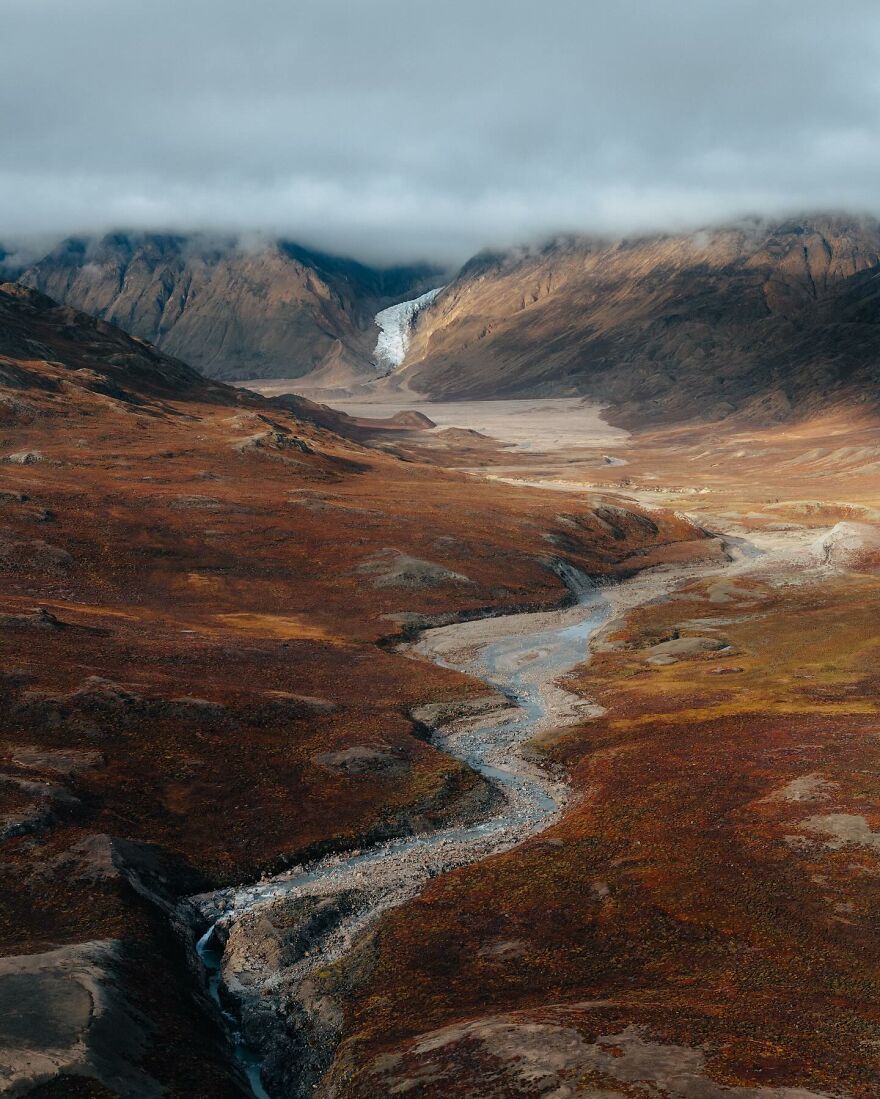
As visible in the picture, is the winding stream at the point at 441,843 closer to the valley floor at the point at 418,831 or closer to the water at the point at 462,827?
the water at the point at 462,827

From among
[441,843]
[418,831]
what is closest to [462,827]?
[441,843]

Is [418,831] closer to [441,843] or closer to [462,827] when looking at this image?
[441,843]

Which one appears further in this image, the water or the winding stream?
the water

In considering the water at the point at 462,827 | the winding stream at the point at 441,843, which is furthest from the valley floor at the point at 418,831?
the water at the point at 462,827

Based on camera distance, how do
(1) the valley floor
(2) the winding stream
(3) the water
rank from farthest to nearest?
(3) the water → (2) the winding stream → (1) the valley floor

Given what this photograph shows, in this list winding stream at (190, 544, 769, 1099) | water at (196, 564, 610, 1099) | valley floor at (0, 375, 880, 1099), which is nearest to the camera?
valley floor at (0, 375, 880, 1099)

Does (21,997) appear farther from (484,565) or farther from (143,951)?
(484,565)

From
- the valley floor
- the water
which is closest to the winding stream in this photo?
the water

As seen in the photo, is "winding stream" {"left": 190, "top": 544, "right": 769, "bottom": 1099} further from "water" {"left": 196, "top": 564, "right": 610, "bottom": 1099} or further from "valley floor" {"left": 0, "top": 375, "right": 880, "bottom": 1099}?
"valley floor" {"left": 0, "top": 375, "right": 880, "bottom": 1099}

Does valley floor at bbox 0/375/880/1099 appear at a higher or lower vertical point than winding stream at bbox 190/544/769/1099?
higher
